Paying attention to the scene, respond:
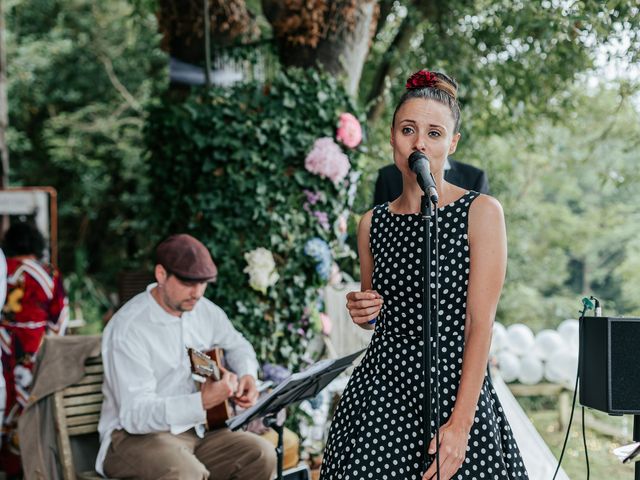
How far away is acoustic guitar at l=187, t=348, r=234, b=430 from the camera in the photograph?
3.33 meters

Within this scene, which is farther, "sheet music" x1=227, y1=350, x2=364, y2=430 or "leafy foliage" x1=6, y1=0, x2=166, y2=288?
"leafy foliage" x1=6, y1=0, x2=166, y2=288

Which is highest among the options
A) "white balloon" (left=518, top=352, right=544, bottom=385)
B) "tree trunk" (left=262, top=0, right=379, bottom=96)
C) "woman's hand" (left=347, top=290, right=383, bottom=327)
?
"tree trunk" (left=262, top=0, right=379, bottom=96)

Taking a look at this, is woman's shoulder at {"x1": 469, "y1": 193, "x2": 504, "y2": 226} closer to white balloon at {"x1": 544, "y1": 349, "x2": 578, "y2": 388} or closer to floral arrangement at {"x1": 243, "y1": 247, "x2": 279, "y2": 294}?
floral arrangement at {"x1": 243, "y1": 247, "x2": 279, "y2": 294}

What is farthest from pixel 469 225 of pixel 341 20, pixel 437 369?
pixel 341 20

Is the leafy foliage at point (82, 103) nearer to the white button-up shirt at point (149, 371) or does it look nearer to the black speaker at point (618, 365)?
the white button-up shirt at point (149, 371)

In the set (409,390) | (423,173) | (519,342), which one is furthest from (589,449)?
(423,173)

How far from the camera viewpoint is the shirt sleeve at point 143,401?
3336mm

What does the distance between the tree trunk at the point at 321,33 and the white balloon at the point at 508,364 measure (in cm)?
314

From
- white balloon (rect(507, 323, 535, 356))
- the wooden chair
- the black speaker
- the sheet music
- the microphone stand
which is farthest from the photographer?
white balloon (rect(507, 323, 535, 356))

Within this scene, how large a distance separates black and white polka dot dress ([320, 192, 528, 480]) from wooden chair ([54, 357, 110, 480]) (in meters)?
Answer: 1.73

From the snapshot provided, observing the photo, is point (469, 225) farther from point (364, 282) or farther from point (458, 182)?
point (458, 182)

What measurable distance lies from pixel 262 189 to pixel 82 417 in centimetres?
181

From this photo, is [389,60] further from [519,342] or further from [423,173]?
[423,173]

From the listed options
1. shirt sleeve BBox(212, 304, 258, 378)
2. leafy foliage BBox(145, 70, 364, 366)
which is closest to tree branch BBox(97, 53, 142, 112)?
leafy foliage BBox(145, 70, 364, 366)
